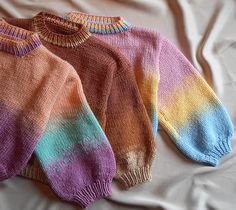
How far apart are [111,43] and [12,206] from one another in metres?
0.47

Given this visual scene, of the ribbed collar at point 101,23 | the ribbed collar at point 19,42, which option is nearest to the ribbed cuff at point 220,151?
the ribbed collar at point 101,23

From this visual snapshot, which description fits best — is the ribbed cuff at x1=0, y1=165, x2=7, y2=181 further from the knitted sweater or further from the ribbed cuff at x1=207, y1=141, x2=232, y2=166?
the ribbed cuff at x1=207, y1=141, x2=232, y2=166

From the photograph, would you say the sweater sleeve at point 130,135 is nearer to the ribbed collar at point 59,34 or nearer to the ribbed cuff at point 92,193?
the ribbed cuff at point 92,193

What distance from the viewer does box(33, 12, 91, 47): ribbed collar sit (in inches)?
42.9

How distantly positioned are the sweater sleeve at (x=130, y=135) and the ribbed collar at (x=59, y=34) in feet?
0.50

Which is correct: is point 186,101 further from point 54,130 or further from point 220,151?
point 54,130

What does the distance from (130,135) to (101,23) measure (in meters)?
0.32

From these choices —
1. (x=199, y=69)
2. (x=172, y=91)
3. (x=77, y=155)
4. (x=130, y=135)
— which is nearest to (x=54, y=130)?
(x=77, y=155)

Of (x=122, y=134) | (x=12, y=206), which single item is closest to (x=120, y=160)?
(x=122, y=134)

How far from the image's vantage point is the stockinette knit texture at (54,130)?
0.99 meters

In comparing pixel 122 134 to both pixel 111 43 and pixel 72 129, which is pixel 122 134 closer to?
pixel 72 129

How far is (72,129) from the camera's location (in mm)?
1019

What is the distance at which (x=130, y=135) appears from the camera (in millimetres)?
1041

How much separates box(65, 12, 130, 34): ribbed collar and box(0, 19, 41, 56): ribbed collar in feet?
0.46
